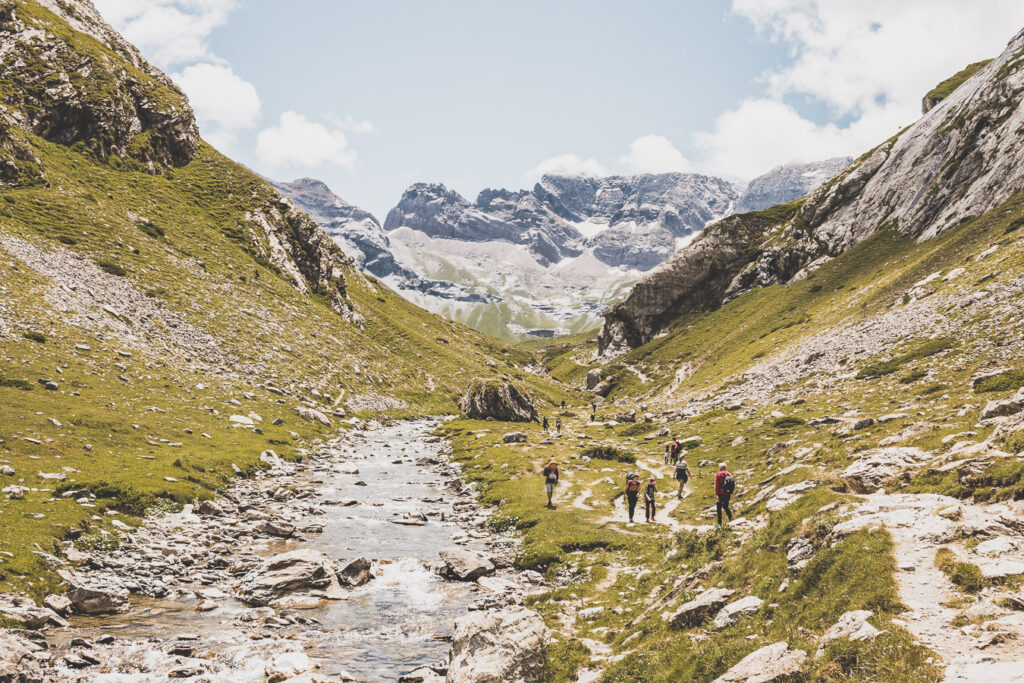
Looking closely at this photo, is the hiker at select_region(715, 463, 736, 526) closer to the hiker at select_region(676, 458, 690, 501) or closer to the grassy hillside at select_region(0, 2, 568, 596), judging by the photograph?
the hiker at select_region(676, 458, 690, 501)

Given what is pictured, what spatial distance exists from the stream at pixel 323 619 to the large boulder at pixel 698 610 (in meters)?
8.33

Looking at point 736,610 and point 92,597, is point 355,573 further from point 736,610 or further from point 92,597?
point 736,610

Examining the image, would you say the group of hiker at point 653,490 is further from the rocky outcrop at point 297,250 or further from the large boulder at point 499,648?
the rocky outcrop at point 297,250

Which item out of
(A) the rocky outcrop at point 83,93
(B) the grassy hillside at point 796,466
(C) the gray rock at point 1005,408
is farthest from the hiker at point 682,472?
(A) the rocky outcrop at point 83,93

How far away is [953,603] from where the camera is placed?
11391 millimetres

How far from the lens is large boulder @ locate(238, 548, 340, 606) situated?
74.4 ft

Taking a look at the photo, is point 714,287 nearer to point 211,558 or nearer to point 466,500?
point 466,500

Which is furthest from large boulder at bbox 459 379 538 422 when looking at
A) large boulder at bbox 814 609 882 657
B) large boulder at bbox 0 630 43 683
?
large boulder at bbox 814 609 882 657

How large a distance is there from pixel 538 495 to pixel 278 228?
117 metres

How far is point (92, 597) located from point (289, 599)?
23.0 ft

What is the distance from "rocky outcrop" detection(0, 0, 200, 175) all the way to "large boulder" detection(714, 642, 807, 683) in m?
111

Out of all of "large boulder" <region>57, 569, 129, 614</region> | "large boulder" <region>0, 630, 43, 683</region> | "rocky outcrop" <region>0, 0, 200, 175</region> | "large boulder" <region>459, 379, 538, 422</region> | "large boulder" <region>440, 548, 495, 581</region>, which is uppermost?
"rocky outcrop" <region>0, 0, 200, 175</region>

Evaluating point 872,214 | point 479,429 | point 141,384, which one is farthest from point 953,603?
point 872,214

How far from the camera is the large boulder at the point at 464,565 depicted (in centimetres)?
2603
